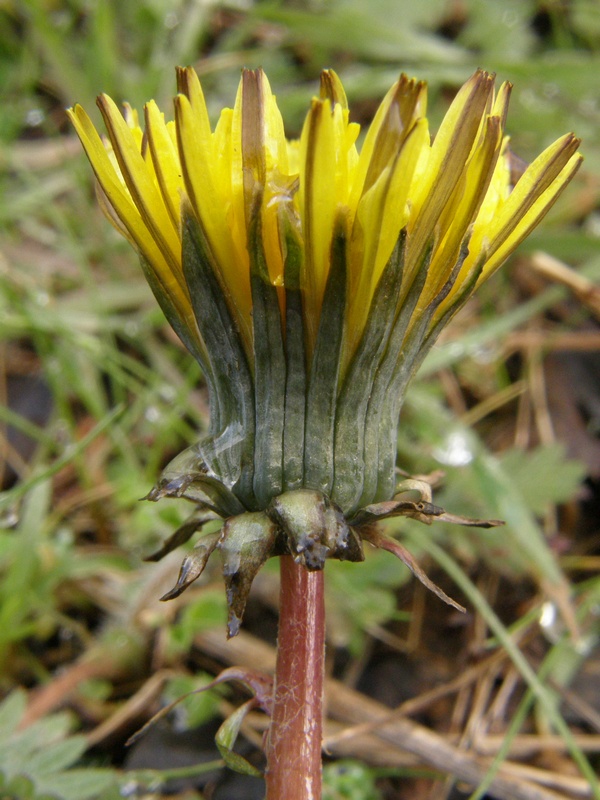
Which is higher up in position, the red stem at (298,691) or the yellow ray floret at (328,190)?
the yellow ray floret at (328,190)

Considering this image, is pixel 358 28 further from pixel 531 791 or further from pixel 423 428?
pixel 531 791

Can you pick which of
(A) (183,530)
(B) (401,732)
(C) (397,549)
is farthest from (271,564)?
(C) (397,549)

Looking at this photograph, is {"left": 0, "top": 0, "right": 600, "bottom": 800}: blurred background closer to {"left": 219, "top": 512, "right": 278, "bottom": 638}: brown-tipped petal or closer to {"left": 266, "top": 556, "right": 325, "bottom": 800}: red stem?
{"left": 266, "top": 556, "right": 325, "bottom": 800}: red stem

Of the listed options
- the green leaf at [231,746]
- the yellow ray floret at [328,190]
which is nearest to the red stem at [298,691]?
the green leaf at [231,746]

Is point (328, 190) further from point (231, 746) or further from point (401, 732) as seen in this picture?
point (401, 732)

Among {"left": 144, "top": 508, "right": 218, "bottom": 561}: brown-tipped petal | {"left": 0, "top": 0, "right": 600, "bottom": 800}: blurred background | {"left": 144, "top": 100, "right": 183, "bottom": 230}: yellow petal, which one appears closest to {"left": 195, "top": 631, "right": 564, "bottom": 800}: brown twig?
{"left": 0, "top": 0, "right": 600, "bottom": 800}: blurred background

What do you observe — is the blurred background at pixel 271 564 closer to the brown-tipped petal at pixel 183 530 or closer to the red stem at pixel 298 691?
the red stem at pixel 298 691

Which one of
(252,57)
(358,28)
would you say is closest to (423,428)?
(358,28)
